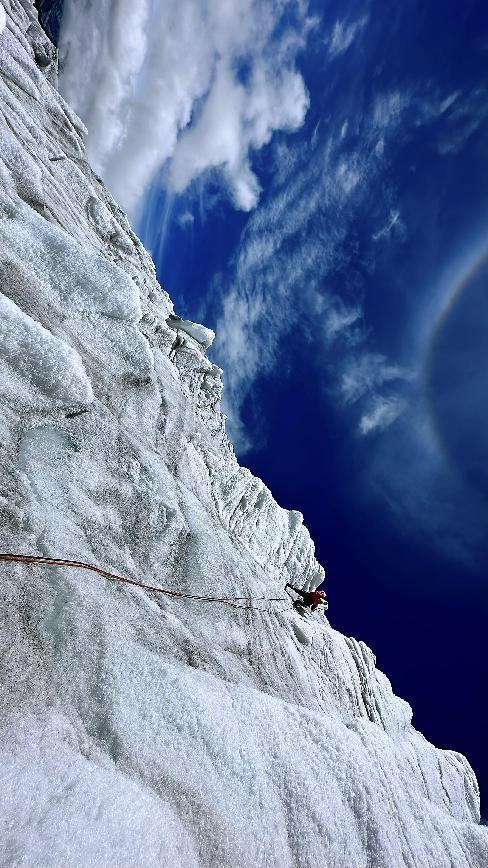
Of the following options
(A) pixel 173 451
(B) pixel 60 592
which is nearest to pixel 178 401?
(A) pixel 173 451

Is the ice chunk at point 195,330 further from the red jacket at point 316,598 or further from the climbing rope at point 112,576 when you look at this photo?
the climbing rope at point 112,576

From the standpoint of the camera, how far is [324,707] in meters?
15.9

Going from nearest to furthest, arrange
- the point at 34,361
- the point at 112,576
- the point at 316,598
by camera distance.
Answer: the point at 112,576, the point at 34,361, the point at 316,598

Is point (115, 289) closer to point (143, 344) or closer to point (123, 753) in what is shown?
point (143, 344)

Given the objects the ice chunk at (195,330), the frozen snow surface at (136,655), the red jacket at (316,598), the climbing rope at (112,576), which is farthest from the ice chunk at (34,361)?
the ice chunk at (195,330)

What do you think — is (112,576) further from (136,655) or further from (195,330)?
(195,330)

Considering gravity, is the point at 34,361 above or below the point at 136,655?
above

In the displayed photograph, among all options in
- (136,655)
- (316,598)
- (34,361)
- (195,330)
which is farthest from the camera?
(195,330)

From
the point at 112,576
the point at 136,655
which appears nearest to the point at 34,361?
the point at 112,576

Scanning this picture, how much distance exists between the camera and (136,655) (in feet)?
31.1

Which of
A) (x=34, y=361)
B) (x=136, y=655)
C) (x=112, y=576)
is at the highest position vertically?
(x=34, y=361)

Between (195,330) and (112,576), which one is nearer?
(112,576)

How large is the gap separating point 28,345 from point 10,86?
19420mm

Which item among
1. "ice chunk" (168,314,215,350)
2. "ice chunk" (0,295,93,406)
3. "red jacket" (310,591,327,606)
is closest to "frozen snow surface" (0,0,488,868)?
"ice chunk" (0,295,93,406)
